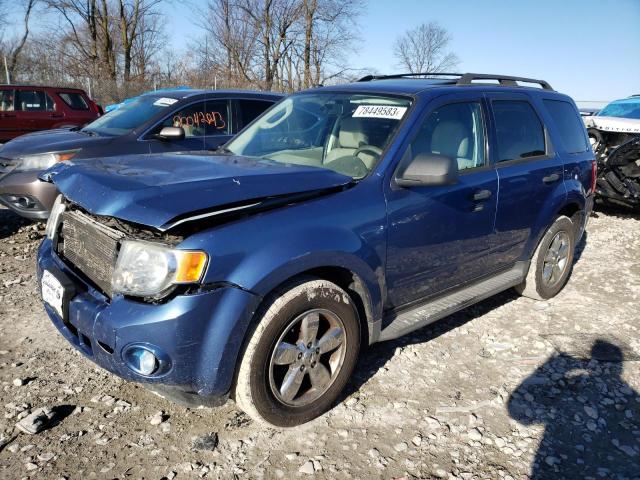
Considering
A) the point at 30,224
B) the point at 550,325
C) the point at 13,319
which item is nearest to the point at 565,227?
the point at 550,325

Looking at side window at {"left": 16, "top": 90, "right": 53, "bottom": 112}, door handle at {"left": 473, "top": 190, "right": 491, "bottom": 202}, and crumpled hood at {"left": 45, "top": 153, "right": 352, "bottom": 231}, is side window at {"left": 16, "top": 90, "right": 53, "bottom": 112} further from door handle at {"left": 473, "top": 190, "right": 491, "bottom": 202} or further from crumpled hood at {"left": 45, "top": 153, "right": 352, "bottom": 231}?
door handle at {"left": 473, "top": 190, "right": 491, "bottom": 202}

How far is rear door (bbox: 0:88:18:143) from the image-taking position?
11992 millimetres

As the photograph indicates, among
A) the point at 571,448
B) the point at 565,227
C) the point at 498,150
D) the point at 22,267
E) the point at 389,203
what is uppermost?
the point at 498,150

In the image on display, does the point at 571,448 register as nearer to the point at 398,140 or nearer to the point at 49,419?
the point at 398,140

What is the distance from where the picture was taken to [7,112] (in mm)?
12031

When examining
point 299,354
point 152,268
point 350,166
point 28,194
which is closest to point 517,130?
point 350,166

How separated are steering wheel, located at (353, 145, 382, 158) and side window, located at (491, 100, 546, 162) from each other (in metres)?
1.11

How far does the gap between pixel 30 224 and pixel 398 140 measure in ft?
17.4

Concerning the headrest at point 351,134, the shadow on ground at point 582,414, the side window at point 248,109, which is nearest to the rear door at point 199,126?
the side window at point 248,109

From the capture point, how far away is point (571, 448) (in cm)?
254

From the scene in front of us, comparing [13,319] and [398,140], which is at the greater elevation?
[398,140]

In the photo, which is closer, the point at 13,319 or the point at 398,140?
the point at 398,140

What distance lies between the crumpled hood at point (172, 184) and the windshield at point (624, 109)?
9.66m

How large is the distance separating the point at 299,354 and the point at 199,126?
4.29 meters
